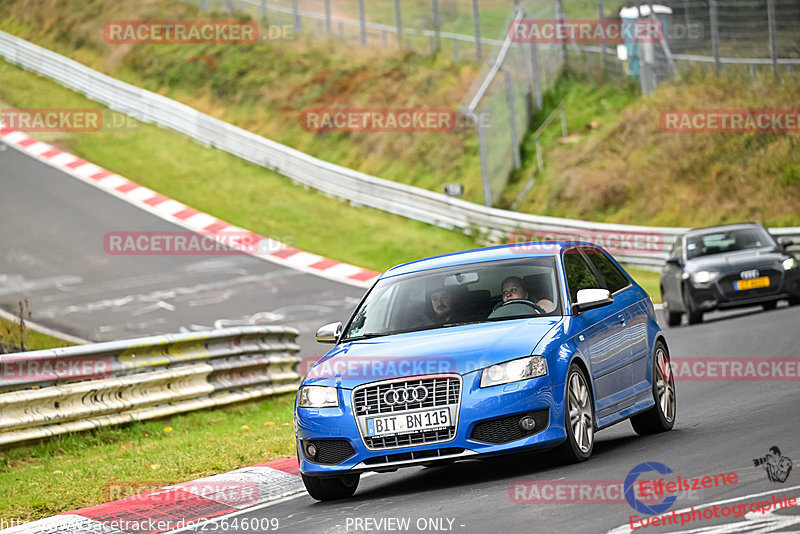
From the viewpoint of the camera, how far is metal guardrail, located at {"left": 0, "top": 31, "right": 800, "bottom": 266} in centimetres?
2786

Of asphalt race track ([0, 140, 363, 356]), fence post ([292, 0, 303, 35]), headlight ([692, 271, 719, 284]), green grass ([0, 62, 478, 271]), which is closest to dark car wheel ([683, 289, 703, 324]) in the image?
headlight ([692, 271, 719, 284])

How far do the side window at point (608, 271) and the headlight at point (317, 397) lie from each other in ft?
8.94

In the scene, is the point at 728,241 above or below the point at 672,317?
above

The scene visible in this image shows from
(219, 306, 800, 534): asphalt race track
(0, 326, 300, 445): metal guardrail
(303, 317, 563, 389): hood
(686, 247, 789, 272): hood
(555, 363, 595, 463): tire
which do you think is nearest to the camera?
(219, 306, 800, 534): asphalt race track

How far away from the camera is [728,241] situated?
20703mm

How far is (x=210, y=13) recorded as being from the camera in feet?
147

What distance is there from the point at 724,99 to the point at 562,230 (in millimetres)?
7469

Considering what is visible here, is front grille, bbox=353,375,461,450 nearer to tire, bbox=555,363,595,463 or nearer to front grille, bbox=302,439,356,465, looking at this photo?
front grille, bbox=302,439,356,465

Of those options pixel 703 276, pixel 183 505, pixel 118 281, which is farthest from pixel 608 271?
pixel 118 281

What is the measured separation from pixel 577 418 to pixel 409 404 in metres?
1.18

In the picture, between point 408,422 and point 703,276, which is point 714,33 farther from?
point 408,422

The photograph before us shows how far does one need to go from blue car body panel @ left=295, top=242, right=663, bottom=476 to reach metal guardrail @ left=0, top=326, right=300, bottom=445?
11.5 feet

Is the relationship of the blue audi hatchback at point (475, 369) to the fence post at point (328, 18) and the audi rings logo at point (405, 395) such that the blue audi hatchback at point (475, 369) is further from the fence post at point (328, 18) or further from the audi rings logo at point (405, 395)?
the fence post at point (328, 18)

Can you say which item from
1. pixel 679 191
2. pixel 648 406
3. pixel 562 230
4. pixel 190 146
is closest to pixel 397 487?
pixel 648 406
